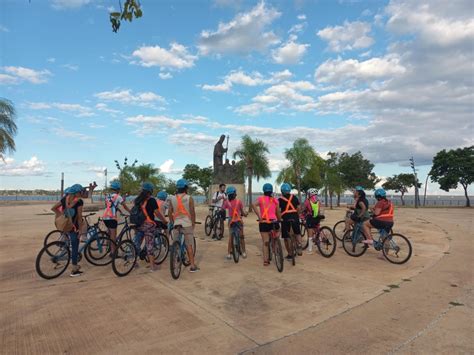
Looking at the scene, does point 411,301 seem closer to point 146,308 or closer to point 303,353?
point 303,353

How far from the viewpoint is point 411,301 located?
16.2 ft

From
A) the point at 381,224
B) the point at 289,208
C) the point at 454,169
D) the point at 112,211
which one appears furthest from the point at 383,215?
the point at 454,169

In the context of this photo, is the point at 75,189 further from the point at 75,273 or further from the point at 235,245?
the point at 235,245

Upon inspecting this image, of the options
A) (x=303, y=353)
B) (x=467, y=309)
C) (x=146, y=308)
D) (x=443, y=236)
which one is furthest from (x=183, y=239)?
(x=443, y=236)

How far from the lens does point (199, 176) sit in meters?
61.6

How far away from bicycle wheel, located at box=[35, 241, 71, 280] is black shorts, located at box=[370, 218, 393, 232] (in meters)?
6.44

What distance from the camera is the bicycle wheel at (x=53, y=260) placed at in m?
6.00

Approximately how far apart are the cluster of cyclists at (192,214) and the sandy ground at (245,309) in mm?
635

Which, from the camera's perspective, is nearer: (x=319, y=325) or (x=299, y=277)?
(x=319, y=325)

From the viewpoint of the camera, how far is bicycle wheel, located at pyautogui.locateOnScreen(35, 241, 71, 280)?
236 inches

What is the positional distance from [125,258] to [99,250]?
3.54 feet

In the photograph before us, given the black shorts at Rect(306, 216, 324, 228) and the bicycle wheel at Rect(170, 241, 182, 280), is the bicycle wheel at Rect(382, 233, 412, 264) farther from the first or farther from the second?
the bicycle wheel at Rect(170, 241, 182, 280)

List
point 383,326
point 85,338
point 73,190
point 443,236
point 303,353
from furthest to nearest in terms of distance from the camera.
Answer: point 443,236 < point 73,190 < point 383,326 < point 85,338 < point 303,353

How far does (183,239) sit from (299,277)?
2310mm
